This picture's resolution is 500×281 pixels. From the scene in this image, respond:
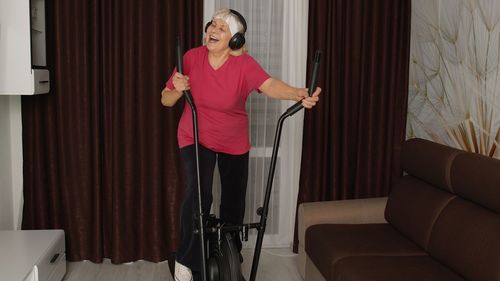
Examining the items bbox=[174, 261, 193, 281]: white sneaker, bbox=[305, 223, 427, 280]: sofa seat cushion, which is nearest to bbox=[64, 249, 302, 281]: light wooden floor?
bbox=[305, 223, 427, 280]: sofa seat cushion

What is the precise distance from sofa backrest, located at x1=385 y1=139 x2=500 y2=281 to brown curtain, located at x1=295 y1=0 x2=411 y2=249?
58cm

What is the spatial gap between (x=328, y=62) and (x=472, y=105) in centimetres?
97

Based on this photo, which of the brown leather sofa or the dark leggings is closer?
the brown leather sofa

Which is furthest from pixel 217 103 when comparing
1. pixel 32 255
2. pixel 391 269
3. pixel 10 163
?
pixel 10 163

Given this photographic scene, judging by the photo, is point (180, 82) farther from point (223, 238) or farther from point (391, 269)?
point (391, 269)

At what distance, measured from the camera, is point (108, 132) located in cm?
340

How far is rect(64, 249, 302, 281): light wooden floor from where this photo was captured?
3.28m

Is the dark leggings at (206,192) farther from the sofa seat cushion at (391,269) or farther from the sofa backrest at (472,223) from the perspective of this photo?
the sofa backrest at (472,223)

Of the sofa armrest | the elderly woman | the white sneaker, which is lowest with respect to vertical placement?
the white sneaker

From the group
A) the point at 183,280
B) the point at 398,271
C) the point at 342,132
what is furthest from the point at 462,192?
the point at 183,280

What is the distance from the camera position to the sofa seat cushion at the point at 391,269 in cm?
230

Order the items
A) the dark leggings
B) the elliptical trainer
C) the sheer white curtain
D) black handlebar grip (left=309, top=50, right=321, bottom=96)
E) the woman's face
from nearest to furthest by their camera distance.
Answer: black handlebar grip (left=309, top=50, right=321, bottom=96) → the elliptical trainer → the woman's face → the dark leggings → the sheer white curtain

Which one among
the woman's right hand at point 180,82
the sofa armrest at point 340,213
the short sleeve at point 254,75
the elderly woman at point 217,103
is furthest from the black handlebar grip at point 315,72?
the sofa armrest at point 340,213

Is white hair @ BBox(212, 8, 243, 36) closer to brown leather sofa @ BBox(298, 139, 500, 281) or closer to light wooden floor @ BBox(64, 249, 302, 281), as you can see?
brown leather sofa @ BBox(298, 139, 500, 281)
